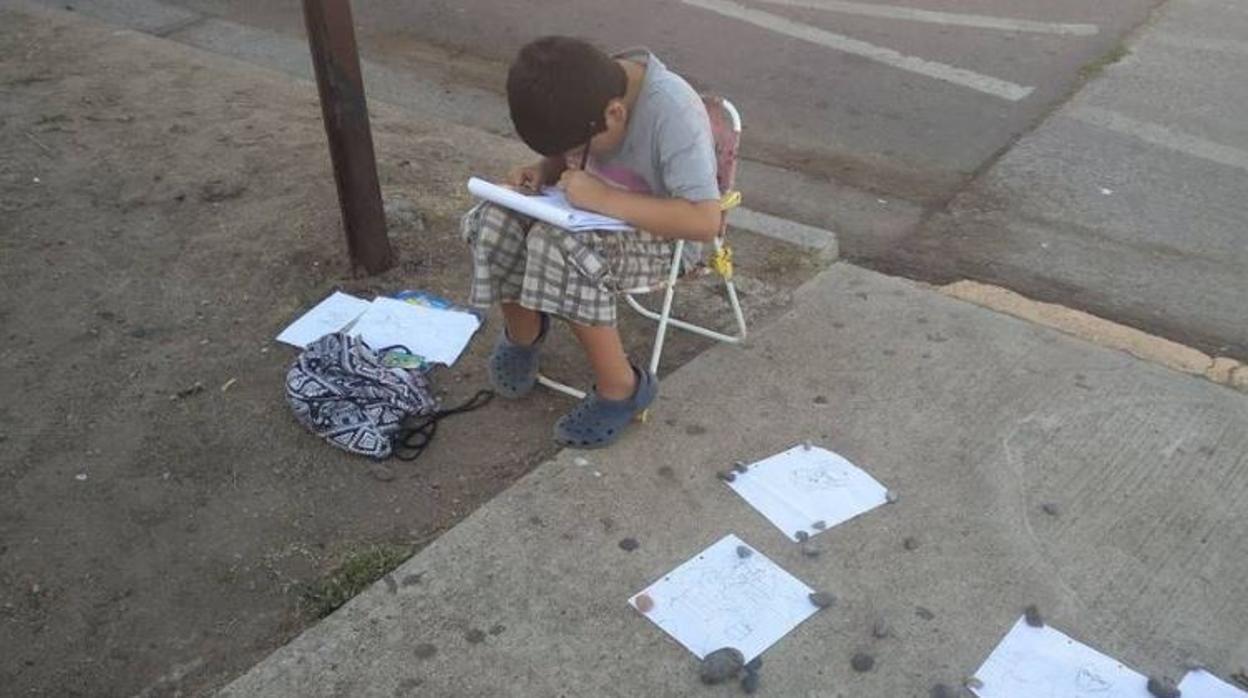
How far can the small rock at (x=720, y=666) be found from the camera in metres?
A: 2.28

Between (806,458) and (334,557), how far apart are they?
47.7 inches

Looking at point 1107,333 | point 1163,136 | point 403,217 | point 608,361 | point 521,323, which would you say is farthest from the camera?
point 1163,136

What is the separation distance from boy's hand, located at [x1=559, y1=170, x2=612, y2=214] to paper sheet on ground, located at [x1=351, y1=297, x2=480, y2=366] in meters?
0.81

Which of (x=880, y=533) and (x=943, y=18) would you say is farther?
(x=943, y=18)

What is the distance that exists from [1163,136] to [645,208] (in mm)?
3576

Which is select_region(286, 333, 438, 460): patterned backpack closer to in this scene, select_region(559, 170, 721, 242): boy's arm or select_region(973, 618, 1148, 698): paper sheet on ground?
select_region(559, 170, 721, 242): boy's arm

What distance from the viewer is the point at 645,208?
2.68 m

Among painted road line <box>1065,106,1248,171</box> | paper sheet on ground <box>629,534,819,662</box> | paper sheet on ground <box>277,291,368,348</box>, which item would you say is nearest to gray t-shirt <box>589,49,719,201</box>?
paper sheet on ground <box>629,534,819,662</box>

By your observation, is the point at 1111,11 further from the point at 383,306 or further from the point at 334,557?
the point at 334,557

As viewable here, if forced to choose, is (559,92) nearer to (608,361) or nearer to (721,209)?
(721,209)

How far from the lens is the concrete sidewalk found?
7.61 ft

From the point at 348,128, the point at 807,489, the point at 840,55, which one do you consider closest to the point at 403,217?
the point at 348,128

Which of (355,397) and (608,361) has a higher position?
(608,361)

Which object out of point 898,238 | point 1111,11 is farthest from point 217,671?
point 1111,11
